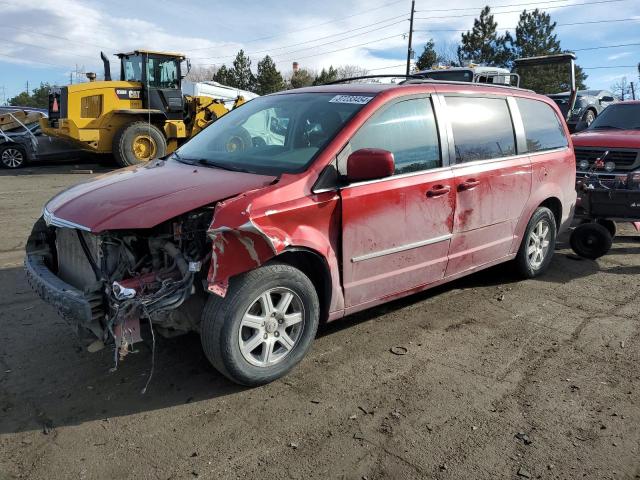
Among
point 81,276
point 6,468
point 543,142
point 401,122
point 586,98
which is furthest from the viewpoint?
point 586,98

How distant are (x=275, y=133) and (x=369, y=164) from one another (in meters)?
1.01

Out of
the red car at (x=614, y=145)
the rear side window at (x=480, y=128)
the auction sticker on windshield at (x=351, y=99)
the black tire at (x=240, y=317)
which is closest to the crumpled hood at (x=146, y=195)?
the black tire at (x=240, y=317)

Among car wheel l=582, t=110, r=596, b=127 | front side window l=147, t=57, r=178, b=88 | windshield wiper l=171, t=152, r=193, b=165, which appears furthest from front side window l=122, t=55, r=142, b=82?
car wheel l=582, t=110, r=596, b=127

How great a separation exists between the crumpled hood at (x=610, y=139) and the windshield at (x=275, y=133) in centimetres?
498

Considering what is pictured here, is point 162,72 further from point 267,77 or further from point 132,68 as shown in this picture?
point 267,77

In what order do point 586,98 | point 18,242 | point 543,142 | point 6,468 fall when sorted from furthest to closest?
point 586,98 < point 18,242 < point 543,142 < point 6,468

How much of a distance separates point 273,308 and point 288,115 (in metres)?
1.68

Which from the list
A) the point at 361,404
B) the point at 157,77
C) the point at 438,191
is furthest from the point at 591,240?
the point at 157,77

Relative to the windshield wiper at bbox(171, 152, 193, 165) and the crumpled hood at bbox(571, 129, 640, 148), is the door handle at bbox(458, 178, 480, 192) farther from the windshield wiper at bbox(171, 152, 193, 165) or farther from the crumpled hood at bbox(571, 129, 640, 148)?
the crumpled hood at bbox(571, 129, 640, 148)

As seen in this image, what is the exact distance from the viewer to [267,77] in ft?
173

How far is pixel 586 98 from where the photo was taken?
59.5 ft

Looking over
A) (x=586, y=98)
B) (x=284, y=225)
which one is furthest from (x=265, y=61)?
(x=284, y=225)

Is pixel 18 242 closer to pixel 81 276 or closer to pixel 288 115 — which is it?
pixel 81 276

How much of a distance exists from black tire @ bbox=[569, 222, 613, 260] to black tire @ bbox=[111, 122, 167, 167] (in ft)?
36.4
